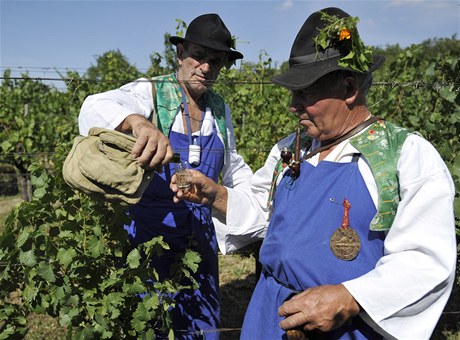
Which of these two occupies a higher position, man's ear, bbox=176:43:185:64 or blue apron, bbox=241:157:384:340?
man's ear, bbox=176:43:185:64

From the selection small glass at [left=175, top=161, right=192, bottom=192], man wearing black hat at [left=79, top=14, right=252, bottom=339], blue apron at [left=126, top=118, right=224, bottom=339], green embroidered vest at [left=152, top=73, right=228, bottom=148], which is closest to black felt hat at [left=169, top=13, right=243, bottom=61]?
man wearing black hat at [left=79, top=14, right=252, bottom=339]

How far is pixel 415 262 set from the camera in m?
1.44

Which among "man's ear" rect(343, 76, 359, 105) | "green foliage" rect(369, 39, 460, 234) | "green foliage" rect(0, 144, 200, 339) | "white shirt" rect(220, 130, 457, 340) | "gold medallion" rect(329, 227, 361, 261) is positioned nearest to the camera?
"white shirt" rect(220, 130, 457, 340)

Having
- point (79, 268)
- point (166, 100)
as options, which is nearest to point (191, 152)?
point (166, 100)

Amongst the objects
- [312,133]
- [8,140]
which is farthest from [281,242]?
[8,140]

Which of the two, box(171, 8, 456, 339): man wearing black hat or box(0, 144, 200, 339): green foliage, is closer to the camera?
box(171, 8, 456, 339): man wearing black hat

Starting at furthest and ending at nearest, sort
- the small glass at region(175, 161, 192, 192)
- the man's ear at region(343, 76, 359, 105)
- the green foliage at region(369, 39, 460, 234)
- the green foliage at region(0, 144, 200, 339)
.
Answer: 1. the green foliage at region(369, 39, 460, 234)
2. the green foliage at region(0, 144, 200, 339)
3. the small glass at region(175, 161, 192, 192)
4. the man's ear at region(343, 76, 359, 105)

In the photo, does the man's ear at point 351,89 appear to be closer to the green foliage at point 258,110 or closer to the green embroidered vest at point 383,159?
the green embroidered vest at point 383,159

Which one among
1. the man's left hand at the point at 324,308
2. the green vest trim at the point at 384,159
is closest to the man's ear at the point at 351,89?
the green vest trim at the point at 384,159

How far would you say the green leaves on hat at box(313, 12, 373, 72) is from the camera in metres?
1.62

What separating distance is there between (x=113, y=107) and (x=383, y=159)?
1057 millimetres

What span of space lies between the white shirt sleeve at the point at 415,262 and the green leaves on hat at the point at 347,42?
348mm

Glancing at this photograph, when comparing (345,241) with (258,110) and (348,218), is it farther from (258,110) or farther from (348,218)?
(258,110)

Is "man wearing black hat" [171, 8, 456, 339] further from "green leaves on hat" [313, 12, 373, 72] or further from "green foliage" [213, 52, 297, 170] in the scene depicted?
"green foliage" [213, 52, 297, 170]
